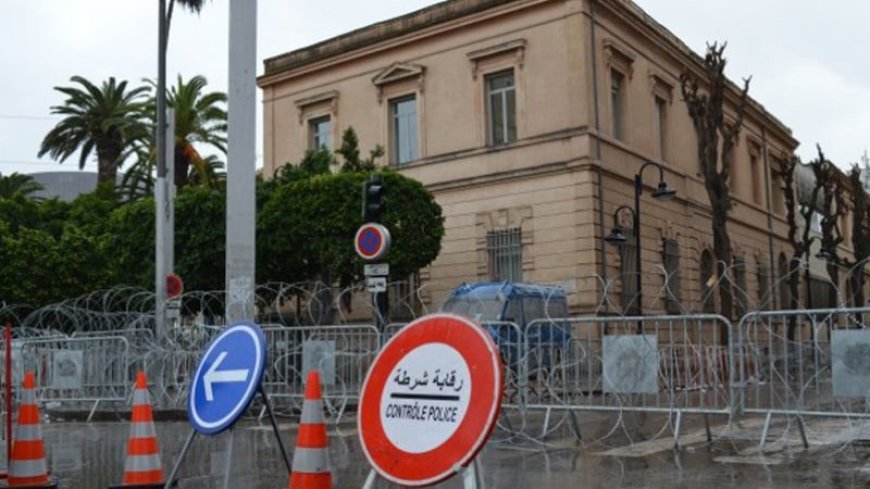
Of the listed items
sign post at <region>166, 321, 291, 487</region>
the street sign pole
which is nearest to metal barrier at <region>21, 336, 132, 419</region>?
the street sign pole

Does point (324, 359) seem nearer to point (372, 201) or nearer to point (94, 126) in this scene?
point (372, 201)

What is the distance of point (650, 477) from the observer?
8.55 meters

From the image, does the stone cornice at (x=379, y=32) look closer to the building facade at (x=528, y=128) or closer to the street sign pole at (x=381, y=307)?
the building facade at (x=528, y=128)

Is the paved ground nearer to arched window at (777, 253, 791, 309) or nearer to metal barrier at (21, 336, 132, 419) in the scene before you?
metal barrier at (21, 336, 132, 419)

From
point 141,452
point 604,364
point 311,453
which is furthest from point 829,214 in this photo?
point 311,453

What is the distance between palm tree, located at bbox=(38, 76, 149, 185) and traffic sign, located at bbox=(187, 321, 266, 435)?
37.3 meters

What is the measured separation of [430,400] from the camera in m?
4.85

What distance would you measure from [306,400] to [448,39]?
24.4m

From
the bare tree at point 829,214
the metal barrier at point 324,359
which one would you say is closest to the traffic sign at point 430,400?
the metal barrier at point 324,359

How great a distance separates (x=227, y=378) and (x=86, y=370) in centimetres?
1134

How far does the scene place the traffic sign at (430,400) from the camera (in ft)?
15.1

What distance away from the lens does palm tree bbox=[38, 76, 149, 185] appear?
4288 cm

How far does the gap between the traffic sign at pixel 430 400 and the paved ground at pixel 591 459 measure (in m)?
3.40

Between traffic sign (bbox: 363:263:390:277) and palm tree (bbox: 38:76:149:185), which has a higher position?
palm tree (bbox: 38:76:149:185)
